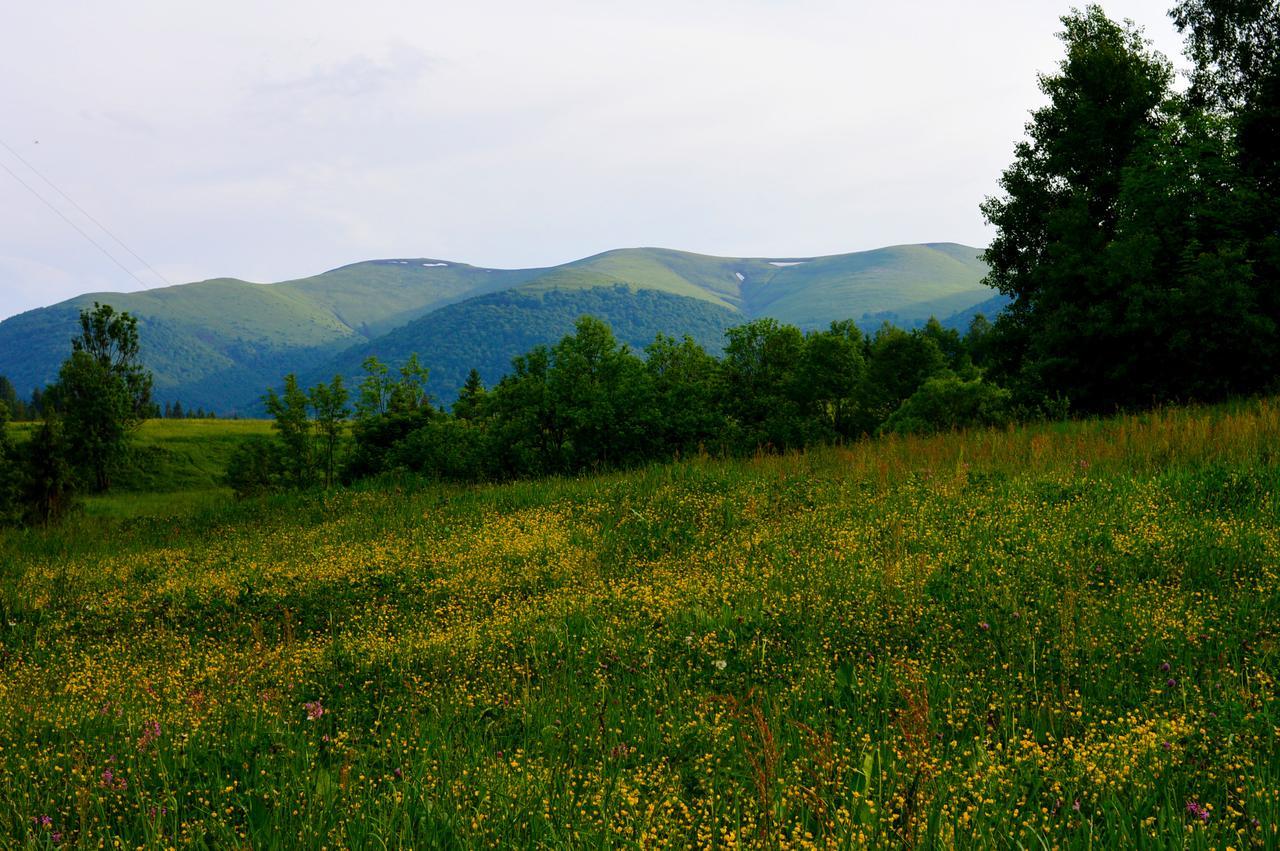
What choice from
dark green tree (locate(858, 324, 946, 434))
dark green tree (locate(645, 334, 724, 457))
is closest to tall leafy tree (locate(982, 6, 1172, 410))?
dark green tree (locate(645, 334, 724, 457))

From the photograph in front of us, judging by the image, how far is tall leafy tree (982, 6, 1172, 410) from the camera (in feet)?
73.6

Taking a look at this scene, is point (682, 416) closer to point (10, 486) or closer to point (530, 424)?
point (530, 424)

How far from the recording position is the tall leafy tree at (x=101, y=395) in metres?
77.3

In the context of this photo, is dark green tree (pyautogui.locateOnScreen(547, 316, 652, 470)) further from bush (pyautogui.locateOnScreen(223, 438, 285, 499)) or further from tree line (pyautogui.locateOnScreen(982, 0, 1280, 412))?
bush (pyautogui.locateOnScreen(223, 438, 285, 499))

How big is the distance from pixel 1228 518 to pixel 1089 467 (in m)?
2.47

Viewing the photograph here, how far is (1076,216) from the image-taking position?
971 inches

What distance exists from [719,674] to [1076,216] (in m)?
25.2

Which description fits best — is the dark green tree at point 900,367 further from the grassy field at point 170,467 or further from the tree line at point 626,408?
the grassy field at point 170,467

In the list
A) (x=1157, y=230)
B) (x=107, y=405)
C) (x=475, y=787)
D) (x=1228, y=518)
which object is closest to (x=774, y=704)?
(x=475, y=787)

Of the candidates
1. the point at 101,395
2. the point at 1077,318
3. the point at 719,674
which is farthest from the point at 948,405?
the point at 101,395

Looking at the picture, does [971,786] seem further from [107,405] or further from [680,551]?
[107,405]

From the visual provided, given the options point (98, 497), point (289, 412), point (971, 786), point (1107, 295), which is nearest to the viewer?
point (971, 786)

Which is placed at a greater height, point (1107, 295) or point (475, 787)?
point (1107, 295)

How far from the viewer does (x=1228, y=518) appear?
7461mm
